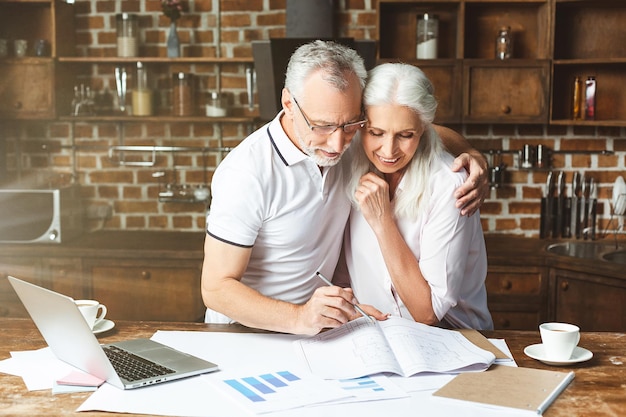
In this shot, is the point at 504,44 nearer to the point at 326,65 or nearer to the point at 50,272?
the point at 326,65

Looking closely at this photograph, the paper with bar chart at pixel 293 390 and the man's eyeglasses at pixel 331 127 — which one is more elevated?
the man's eyeglasses at pixel 331 127

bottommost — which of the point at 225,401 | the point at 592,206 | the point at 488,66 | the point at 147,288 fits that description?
the point at 147,288

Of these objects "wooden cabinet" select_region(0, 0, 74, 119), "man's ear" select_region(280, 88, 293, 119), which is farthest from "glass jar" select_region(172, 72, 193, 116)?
"man's ear" select_region(280, 88, 293, 119)

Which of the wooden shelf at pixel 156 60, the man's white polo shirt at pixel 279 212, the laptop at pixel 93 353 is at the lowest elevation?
the laptop at pixel 93 353

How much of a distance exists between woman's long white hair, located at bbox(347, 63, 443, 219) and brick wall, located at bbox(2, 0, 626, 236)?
83.0 inches

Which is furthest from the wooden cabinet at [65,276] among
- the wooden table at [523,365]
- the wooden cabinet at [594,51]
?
the wooden cabinet at [594,51]

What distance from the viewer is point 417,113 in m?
2.05

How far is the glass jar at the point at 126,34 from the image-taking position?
4141 millimetres

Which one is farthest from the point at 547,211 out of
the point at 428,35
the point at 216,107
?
the point at 216,107

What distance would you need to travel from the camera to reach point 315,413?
1.48 meters

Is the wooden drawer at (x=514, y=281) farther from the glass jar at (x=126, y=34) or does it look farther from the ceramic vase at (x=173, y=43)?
the glass jar at (x=126, y=34)

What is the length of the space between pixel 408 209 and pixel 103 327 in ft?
2.82

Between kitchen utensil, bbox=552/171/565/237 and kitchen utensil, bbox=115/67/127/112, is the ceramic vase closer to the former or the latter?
kitchen utensil, bbox=115/67/127/112

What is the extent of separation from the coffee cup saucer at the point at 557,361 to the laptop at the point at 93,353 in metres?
0.72
